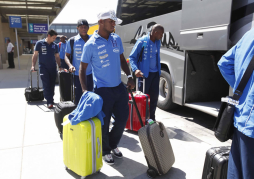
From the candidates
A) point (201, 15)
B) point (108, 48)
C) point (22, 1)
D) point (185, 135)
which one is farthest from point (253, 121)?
point (22, 1)

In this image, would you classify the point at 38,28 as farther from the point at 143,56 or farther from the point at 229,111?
the point at 229,111

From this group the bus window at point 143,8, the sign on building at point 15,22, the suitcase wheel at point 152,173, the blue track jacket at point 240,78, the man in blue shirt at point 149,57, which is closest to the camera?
the blue track jacket at point 240,78

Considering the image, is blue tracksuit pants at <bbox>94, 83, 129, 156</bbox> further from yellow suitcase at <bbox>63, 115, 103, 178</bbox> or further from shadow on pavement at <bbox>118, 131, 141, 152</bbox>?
shadow on pavement at <bbox>118, 131, 141, 152</bbox>

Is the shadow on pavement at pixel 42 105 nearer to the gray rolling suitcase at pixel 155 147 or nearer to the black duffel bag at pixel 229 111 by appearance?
the gray rolling suitcase at pixel 155 147

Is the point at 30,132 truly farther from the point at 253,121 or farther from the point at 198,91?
the point at 253,121

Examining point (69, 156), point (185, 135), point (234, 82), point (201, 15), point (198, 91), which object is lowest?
point (185, 135)

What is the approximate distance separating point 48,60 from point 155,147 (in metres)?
4.17

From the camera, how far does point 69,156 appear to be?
263 centimetres

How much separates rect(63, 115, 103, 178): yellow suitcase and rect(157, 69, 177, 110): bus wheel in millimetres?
2907

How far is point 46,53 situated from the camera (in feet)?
18.6

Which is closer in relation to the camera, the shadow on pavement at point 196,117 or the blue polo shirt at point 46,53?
the shadow on pavement at point 196,117

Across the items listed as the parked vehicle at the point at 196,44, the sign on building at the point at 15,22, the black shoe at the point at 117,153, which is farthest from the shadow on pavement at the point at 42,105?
the sign on building at the point at 15,22

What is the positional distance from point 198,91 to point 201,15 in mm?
1564

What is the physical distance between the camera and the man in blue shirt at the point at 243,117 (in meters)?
1.53
